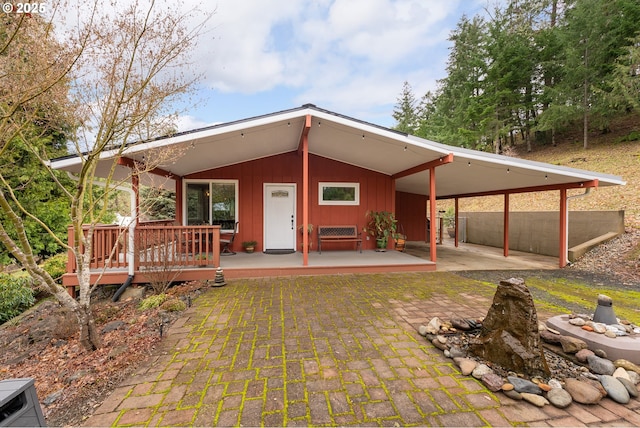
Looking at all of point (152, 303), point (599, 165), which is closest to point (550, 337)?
point (152, 303)

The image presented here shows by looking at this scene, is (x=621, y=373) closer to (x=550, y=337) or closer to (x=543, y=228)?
(x=550, y=337)

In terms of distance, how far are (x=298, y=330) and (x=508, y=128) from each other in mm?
19548

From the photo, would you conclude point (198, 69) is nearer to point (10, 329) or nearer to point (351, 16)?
point (10, 329)

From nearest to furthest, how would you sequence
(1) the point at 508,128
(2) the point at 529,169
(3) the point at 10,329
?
1. (3) the point at 10,329
2. (2) the point at 529,169
3. (1) the point at 508,128

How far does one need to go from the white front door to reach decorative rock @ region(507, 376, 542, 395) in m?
5.82

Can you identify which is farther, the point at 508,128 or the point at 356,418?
the point at 508,128

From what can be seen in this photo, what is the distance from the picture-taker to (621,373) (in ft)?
6.48

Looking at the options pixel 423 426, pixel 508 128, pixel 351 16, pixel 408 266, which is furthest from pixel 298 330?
pixel 508 128

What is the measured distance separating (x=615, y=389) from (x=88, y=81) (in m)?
5.41

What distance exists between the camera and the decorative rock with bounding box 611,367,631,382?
6.38 feet

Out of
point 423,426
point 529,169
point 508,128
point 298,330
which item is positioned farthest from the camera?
point 508,128

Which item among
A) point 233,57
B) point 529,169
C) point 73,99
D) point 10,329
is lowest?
point 10,329

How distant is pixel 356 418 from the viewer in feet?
5.28

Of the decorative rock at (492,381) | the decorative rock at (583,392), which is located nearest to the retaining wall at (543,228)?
the decorative rock at (583,392)
